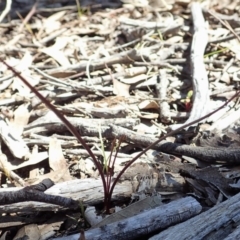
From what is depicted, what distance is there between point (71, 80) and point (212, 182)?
1.05 metres

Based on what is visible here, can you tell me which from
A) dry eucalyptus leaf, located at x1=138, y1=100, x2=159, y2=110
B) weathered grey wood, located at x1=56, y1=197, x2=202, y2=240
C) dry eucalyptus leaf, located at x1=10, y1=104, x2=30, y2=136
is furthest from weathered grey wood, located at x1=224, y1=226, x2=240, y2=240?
dry eucalyptus leaf, located at x1=10, y1=104, x2=30, y2=136

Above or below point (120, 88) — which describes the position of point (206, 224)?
below

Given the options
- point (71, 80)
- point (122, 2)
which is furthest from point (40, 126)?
point (122, 2)

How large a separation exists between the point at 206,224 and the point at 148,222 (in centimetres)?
18

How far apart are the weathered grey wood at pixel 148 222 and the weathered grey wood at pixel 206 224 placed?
46 millimetres

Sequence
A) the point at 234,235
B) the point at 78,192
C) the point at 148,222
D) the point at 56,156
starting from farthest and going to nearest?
the point at 56,156, the point at 78,192, the point at 148,222, the point at 234,235

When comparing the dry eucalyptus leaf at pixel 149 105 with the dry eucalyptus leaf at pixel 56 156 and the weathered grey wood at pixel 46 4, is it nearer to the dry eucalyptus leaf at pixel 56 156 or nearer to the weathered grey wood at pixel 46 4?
the dry eucalyptus leaf at pixel 56 156

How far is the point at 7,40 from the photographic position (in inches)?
120

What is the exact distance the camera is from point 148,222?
5.24ft

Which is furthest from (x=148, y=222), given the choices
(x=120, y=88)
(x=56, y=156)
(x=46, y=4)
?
(x=46, y=4)

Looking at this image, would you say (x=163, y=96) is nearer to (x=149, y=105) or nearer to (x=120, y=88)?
(x=149, y=105)

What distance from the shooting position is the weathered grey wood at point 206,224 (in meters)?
1.51

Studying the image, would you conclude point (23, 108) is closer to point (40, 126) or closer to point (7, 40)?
point (40, 126)

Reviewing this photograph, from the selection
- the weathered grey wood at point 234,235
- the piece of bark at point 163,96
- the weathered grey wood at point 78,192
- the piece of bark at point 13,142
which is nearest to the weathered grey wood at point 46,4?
the piece of bark at point 163,96
